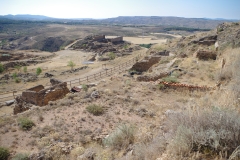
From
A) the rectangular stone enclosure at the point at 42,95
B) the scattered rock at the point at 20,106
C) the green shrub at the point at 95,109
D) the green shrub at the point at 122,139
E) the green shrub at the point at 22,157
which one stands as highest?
the green shrub at the point at 122,139

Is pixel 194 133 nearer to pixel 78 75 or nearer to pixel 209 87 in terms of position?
pixel 209 87

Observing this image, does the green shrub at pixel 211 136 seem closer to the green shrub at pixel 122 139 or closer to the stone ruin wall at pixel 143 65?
the green shrub at pixel 122 139

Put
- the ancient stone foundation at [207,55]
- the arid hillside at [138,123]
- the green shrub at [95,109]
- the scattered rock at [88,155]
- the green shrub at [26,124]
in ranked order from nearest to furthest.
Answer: the arid hillside at [138,123] → the scattered rock at [88,155] → the green shrub at [26,124] → the green shrub at [95,109] → the ancient stone foundation at [207,55]

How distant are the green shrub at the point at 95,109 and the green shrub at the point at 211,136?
209 inches

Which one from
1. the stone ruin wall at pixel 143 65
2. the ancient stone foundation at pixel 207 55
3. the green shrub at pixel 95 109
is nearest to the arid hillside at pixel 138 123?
the green shrub at pixel 95 109

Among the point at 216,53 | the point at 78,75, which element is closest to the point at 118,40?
the point at 78,75

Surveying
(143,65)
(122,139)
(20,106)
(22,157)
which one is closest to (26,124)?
(22,157)

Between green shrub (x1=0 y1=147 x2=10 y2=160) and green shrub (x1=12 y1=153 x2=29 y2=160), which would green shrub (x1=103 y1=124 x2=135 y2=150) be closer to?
green shrub (x1=12 y1=153 x2=29 y2=160)

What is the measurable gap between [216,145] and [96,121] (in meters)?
5.57

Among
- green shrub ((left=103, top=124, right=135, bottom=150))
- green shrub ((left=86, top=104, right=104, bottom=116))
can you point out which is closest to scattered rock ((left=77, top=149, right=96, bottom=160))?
green shrub ((left=103, top=124, right=135, bottom=150))

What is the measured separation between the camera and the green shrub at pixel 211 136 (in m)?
3.32

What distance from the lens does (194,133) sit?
3.59 m

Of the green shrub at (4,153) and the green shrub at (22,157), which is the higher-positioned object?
the green shrub at (22,157)

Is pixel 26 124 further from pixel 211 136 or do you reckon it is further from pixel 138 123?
pixel 211 136
